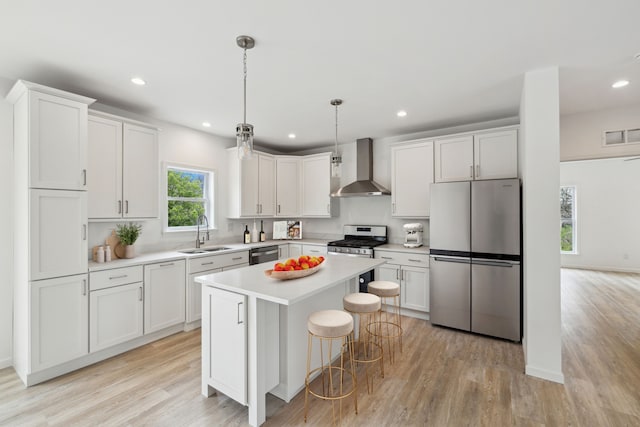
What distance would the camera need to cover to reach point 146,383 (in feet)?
7.91

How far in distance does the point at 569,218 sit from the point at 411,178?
239 inches

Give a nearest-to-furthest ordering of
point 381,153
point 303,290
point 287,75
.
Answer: point 303,290 → point 287,75 → point 381,153

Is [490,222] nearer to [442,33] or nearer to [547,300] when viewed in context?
[547,300]

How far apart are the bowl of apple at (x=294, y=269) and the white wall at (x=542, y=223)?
189cm

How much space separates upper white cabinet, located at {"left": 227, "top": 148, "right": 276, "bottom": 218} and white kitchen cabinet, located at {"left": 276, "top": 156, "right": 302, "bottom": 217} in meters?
0.11

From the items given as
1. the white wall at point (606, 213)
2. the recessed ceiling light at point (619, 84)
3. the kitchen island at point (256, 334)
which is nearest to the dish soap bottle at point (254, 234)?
the kitchen island at point (256, 334)

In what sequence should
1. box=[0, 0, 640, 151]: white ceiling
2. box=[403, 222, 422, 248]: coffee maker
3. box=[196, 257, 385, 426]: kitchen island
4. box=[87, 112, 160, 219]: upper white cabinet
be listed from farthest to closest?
1. box=[403, 222, 422, 248]: coffee maker
2. box=[87, 112, 160, 219]: upper white cabinet
3. box=[196, 257, 385, 426]: kitchen island
4. box=[0, 0, 640, 151]: white ceiling

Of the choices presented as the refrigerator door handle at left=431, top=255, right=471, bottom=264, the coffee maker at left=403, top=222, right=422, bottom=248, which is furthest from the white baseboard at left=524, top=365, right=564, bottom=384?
the coffee maker at left=403, top=222, right=422, bottom=248

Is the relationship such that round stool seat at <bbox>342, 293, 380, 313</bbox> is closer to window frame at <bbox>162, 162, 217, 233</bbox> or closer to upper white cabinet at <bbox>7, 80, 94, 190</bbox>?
upper white cabinet at <bbox>7, 80, 94, 190</bbox>

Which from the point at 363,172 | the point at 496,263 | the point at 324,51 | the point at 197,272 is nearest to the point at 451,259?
the point at 496,263

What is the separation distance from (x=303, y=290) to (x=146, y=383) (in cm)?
173

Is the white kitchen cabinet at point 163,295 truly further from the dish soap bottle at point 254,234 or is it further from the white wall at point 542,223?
the white wall at point 542,223

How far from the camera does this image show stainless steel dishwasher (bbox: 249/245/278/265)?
427 centimetres

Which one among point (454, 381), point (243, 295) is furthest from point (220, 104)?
point (454, 381)
